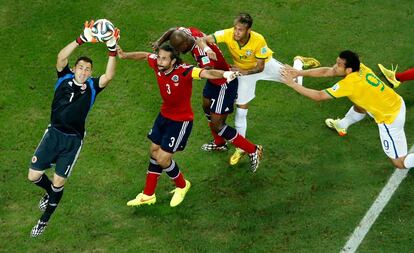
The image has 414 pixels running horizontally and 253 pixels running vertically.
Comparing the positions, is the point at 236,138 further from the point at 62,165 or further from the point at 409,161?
the point at 62,165

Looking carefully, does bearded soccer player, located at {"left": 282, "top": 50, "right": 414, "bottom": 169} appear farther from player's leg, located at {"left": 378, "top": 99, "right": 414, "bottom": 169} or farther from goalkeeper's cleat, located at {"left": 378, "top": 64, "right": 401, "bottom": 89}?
goalkeeper's cleat, located at {"left": 378, "top": 64, "right": 401, "bottom": 89}

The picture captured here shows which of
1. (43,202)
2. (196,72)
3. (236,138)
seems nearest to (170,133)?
(196,72)

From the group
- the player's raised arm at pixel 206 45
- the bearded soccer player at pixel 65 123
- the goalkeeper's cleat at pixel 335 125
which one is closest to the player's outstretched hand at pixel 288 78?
the player's raised arm at pixel 206 45

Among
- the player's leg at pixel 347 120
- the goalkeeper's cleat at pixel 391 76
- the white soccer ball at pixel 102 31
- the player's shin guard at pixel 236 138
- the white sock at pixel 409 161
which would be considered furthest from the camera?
the goalkeeper's cleat at pixel 391 76

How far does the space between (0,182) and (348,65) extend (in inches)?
221

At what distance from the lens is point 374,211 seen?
9.70m

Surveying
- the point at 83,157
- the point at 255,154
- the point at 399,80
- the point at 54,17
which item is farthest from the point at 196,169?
the point at 54,17

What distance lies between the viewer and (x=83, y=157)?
35.0 feet

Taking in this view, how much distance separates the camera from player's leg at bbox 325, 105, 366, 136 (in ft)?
Result: 35.6

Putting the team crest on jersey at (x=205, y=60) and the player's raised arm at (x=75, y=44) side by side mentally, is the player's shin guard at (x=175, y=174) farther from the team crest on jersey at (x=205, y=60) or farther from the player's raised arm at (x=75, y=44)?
the player's raised arm at (x=75, y=44)

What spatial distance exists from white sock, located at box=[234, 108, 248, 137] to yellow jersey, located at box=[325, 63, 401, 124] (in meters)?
1.55

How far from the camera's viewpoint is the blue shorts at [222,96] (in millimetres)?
10009

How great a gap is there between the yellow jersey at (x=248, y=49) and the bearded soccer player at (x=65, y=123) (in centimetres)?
202

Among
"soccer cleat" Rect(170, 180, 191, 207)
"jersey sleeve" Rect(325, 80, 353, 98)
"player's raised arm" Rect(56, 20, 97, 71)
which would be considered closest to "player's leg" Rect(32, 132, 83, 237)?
"player's raised arm" Rect(56, 20, 97, 71)
